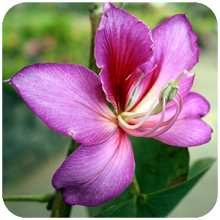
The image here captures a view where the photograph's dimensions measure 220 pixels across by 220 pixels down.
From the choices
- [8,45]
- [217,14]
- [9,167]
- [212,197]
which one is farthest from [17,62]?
[212,197]

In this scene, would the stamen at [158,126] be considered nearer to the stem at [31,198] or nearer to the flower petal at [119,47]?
the flower petal at [119,47]

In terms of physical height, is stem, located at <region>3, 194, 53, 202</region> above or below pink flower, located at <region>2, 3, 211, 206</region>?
below

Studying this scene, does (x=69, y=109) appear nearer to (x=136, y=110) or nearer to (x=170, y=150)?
(x=136, y=110)

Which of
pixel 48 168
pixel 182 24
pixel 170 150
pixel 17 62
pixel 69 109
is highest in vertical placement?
pixel 182 24

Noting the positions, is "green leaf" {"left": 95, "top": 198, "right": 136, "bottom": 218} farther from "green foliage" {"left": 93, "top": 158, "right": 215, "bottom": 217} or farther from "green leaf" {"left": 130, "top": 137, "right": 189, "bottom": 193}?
"green leaf" {"left": 130, "top": 137, "right": 189, "bottom": 193}

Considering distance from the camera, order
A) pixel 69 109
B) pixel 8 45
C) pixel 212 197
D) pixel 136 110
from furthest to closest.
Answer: pixel 212 197, pixel 8 45, pixel 136 110, pixel 69 109

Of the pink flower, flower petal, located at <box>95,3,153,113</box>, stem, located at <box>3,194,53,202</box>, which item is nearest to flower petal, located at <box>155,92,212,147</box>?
the pink flower

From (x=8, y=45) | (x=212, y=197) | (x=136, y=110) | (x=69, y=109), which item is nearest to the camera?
(x=69, y=109)

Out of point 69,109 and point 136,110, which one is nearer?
point 69,109
